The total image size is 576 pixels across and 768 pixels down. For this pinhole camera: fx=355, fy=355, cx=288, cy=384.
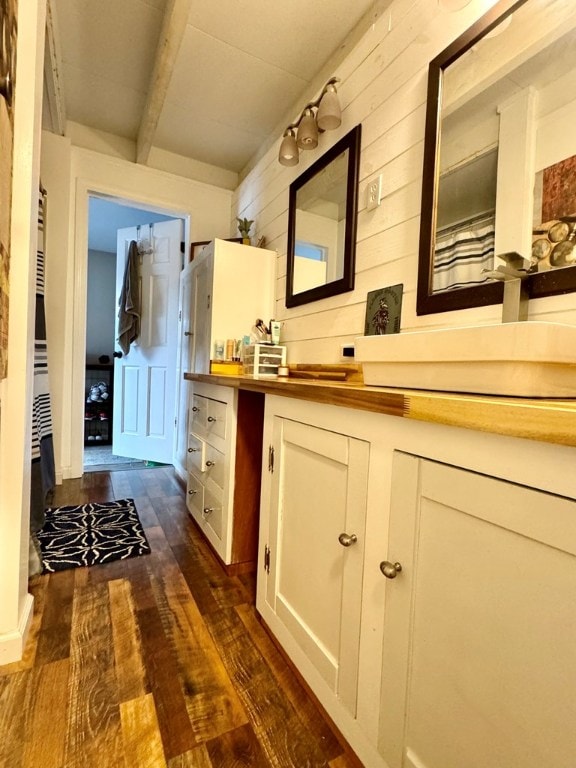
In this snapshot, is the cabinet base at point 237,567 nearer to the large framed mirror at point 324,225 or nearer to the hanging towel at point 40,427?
the hanging towel at point 40,427

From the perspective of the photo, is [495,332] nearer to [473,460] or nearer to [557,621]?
[473,460]

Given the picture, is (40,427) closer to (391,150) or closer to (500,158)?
(391,150)

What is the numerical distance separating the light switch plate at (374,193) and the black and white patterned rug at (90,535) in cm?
181

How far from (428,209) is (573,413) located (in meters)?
0.96

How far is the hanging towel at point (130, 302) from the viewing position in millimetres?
3186

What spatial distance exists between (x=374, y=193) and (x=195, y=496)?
168 centimetres

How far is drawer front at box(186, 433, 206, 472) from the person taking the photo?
1.75 meters

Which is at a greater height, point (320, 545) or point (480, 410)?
point (480, 410)

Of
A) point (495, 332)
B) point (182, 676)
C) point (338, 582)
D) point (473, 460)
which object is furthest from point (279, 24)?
point (182, 676)

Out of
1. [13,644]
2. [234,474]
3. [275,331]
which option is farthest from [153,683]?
[275,331]

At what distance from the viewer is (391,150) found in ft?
4.32

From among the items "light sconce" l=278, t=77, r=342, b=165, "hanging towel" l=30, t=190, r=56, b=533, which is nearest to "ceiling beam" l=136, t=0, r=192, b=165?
"light sconce" l=278, t=77, r=342, b=165

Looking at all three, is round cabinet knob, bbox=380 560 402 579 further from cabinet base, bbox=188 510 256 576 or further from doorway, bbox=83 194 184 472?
doorway, bbox=83 194 184 472

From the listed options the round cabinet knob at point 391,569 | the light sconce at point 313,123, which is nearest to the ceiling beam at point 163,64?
the light sconce at point 313,123
